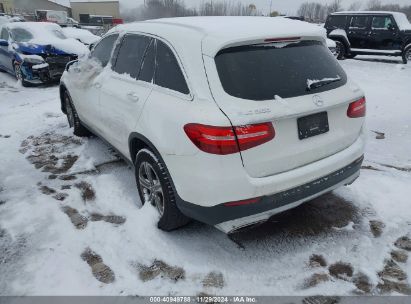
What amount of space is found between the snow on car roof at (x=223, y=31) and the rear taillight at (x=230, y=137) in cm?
63

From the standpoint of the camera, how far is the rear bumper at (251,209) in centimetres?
263

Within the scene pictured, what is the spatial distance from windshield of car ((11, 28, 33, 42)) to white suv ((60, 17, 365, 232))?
359 inches

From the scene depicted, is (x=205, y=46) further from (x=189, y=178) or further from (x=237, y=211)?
(x=237, y=211)

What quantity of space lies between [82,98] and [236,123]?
3253 mm

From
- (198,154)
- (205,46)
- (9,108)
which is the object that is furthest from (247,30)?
(9,108)

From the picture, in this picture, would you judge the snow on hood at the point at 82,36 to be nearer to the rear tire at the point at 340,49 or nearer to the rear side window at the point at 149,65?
the rear tire at the point at 340,49

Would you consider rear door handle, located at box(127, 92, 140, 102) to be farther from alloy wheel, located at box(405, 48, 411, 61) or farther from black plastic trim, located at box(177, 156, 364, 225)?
alloy wheel, located at box(405, 48, 411, 61)

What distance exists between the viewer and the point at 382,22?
14.5m

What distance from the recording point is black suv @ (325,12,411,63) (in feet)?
46.5

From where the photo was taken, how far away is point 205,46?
275 cm

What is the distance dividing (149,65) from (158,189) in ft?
3.86

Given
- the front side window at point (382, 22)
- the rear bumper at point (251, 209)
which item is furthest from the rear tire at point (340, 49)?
the rear bumper at point (251, 209)

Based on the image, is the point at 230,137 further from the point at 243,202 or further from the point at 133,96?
the point at 133,96

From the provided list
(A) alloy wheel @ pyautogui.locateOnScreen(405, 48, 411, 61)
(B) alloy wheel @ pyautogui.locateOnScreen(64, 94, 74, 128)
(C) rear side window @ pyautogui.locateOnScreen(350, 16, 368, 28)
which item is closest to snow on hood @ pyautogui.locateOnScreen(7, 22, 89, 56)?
(B) alloy wheel @ pyautogui.locateOnScreen(64, 94, 74, 128)
